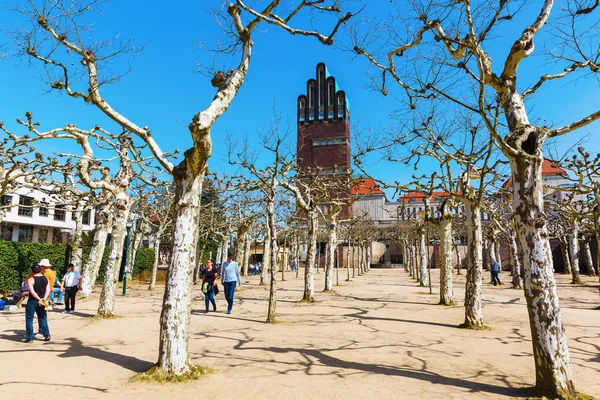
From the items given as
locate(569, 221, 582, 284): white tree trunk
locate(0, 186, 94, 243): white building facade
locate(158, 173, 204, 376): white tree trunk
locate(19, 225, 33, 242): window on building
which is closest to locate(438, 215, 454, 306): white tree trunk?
locate(158, 173, 204, 376): white tree trunk

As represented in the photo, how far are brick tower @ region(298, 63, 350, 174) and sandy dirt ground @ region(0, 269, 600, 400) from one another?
165 feet

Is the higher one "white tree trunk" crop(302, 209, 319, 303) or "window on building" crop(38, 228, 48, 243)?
"window on building" crop(38, 228, 48, 243)

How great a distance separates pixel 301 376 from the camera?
558cm

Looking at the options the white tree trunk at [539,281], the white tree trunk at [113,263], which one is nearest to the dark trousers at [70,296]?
the white tree trunk at [113,263]

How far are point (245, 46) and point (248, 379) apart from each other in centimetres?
531

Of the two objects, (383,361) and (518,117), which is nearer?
(518,117)

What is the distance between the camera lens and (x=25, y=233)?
49125 millimetres

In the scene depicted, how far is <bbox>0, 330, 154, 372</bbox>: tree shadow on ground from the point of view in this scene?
6.06 metres

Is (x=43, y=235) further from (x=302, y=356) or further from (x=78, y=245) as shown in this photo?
(x=302, y=356)

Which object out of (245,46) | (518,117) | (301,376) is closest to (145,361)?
(301,376)

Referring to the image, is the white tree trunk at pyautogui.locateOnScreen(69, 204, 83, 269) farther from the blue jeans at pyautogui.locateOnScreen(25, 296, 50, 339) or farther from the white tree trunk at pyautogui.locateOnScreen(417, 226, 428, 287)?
the white tree trunk at pyautogui.locateOnScreen(417, 226, 428, 287)

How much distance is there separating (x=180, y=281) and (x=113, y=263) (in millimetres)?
6694

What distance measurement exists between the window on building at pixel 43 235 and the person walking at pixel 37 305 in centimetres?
4698

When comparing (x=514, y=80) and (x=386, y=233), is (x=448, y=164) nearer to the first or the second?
(x=514, y=80)
